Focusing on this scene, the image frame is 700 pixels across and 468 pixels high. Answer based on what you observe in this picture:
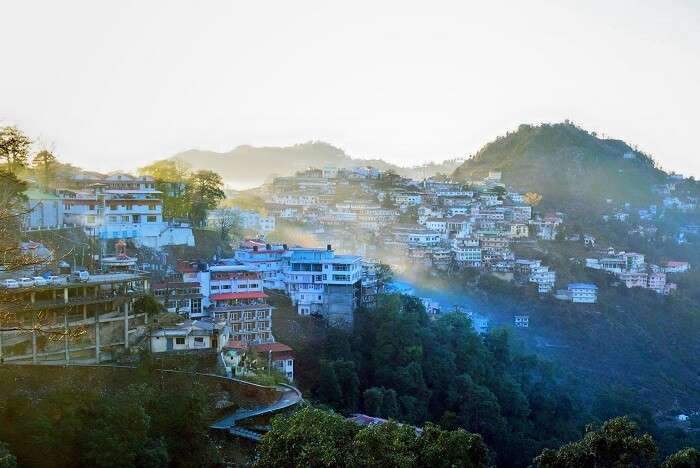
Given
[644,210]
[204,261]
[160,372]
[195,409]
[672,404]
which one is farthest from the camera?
[644,210]

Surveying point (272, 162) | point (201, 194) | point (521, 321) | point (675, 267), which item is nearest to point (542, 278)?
point (521, 321)

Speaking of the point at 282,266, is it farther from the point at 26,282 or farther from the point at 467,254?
the point at 467,254

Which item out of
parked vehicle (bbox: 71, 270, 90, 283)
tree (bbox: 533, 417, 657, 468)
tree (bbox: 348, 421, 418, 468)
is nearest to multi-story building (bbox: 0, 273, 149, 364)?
parked vehicle (bbox: 71, 270, 90, 283)

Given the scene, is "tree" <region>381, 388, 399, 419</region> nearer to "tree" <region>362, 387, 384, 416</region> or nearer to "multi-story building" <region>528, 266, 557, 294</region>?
"tree" <region>362, 387, 384, 416</region>

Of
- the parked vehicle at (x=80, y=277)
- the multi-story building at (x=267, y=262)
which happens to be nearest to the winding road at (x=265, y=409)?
the parked vehicle at (x=80, y=277)

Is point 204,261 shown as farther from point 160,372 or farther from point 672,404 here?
point 672,404

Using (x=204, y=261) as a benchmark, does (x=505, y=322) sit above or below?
below

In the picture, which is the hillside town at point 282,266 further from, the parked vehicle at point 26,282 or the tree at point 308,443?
the tree at point 308,443

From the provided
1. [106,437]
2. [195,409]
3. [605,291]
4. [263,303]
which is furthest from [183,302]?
[605,291]

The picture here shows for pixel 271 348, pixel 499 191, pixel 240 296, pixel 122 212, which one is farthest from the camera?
pixel 499 191
